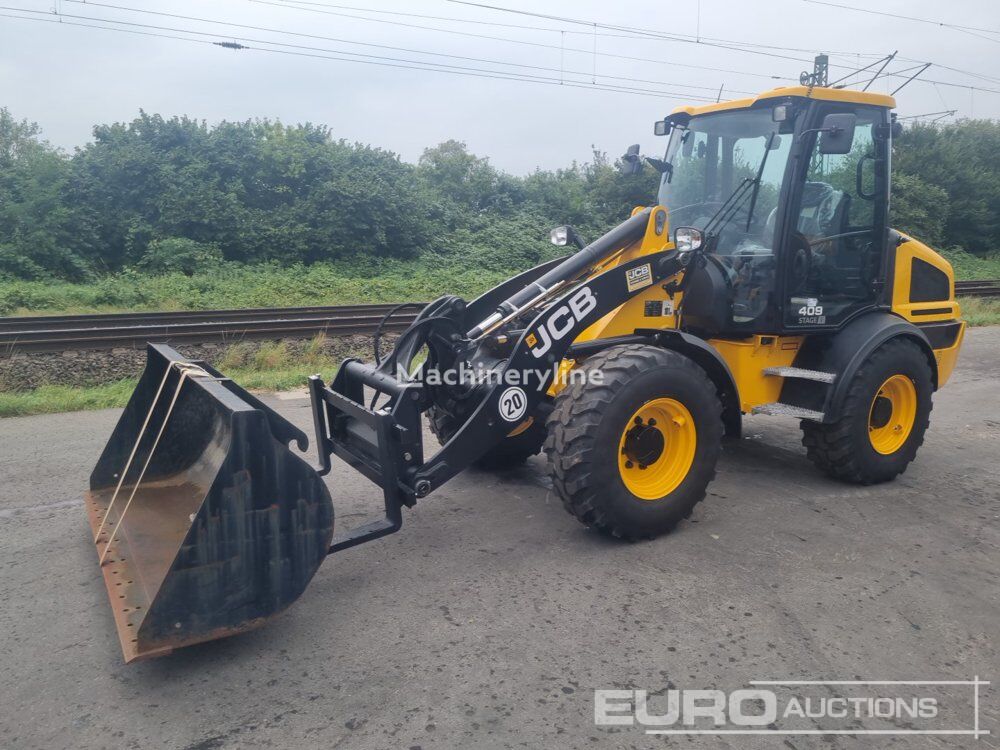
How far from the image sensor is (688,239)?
15.6 ft

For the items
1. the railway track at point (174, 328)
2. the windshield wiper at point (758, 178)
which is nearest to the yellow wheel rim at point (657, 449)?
the windshield wiper at point (758, 178)

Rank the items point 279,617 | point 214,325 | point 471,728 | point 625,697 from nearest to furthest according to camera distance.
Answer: point 471,728
point 625,697
point 279,617
point 214,325

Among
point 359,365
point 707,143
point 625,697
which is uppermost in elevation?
point 707,143

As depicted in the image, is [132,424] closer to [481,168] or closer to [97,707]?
[97,707]

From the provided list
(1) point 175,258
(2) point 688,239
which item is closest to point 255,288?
(1) point 175,258

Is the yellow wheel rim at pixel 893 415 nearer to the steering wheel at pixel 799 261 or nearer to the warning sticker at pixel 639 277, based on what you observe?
the steering wheel at pixel 799 261

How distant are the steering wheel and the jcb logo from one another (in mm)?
1760

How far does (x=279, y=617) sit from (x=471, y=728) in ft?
3.90

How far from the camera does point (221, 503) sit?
3.10 meters

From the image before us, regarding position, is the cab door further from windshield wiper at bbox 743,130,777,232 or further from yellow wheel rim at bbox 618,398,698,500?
yellow wheel rim at bbox 618,398,698,500

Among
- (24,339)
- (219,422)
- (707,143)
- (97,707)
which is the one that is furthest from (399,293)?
(97,707)

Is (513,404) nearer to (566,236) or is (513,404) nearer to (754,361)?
(566,236)

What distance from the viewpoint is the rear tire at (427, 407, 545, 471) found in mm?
5246

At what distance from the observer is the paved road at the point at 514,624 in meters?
2.83
